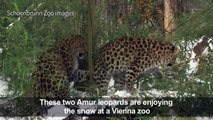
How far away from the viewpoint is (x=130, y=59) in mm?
2652

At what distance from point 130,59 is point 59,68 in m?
0.35

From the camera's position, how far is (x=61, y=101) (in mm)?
2469

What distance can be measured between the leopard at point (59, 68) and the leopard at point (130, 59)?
4.1 inches

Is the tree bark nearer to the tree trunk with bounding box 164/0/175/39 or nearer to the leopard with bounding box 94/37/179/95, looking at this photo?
the leopard with bounding box 94/37/179/95

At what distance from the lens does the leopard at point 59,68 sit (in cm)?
249

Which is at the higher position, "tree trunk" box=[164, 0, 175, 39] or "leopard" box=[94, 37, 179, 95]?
"tree trunk" box=[164, 0, 175, 39]

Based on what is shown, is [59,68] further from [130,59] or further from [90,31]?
[130,59]

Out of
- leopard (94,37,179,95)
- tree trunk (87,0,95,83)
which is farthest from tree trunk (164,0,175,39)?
tree trunk (87,0,95,83)

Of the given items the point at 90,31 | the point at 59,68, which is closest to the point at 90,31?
the point at 90,31

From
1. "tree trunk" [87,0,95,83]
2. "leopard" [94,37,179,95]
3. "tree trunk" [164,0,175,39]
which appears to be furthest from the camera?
"tree trunk" [164,0,175,39]

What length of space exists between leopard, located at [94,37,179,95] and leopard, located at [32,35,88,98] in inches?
4.1

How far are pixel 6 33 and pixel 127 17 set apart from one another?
1.91 feet

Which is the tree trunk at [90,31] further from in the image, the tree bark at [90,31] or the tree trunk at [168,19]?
the tree trunk at [168,19]

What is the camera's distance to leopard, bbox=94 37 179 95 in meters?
2.59
